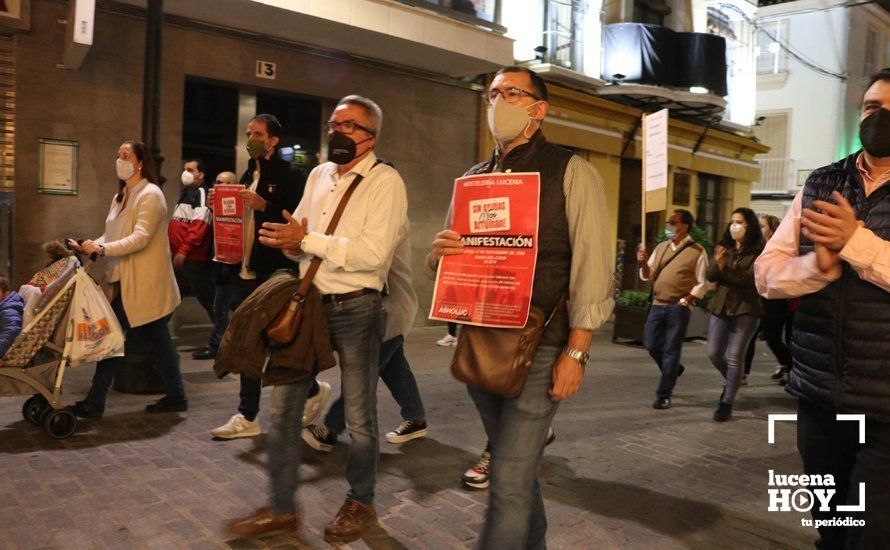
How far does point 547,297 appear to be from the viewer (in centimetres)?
273

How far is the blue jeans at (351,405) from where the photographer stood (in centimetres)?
351

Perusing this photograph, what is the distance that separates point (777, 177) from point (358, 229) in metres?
28.4

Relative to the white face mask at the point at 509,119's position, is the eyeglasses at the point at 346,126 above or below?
above

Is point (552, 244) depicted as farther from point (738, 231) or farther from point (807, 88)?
point (807, 88)

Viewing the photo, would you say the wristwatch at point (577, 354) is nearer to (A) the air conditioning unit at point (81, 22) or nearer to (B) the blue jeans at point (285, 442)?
(B) the blue jeans at point (285, 442)

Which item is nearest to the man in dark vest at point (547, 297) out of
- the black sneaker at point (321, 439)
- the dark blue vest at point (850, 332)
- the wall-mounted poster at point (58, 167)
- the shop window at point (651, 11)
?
the dark blue vest at point (850, 332)

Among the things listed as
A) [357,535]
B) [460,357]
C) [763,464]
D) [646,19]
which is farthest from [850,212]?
[646,19]

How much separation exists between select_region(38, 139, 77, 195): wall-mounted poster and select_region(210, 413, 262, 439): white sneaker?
4.92 m

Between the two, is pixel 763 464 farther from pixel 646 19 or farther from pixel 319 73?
pixel 646 19

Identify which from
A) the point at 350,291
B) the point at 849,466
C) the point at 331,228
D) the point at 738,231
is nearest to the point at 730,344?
the point at 738,231

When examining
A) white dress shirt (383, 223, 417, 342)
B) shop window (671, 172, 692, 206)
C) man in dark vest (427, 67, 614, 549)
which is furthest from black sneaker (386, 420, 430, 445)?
shop window (671, 172, 692, 206)

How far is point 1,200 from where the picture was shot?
816 cm

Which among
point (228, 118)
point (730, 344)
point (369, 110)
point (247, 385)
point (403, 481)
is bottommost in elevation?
point (403, 481)

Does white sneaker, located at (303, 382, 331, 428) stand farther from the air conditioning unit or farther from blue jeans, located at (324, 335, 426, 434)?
the air conditioning unit
